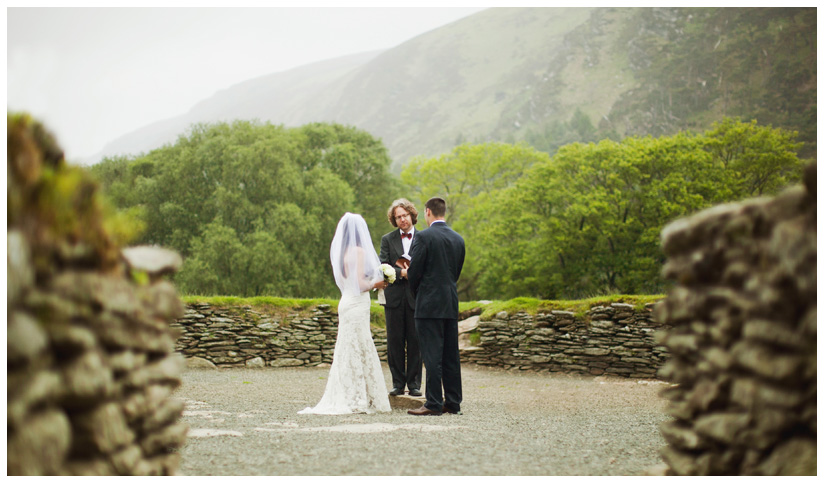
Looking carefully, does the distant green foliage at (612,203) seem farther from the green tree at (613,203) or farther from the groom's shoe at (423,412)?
the groom's shoe at (423,412)

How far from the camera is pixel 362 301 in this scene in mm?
6992

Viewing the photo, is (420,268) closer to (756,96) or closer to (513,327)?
(513,327)

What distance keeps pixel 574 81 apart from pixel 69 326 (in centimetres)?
11840

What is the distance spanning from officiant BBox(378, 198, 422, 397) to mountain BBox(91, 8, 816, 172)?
26.6m

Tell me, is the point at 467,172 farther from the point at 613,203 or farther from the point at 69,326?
the point at 69,326

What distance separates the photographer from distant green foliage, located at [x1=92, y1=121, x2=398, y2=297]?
2644 centimetres

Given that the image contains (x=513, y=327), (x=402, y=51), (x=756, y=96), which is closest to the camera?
(x=513, y=327)

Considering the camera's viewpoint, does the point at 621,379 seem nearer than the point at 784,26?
Yes

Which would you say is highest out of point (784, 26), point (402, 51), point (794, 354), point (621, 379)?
point (402, 51)

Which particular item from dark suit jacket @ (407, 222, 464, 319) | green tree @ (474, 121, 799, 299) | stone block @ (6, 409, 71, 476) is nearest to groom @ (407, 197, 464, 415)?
dark suit jacket @ (407, 222, 464, 319)

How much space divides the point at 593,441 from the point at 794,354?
10.7 ft

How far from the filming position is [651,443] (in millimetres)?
5105

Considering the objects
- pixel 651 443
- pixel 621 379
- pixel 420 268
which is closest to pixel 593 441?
pixel 651 443

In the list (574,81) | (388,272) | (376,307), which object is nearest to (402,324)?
(388,272)
